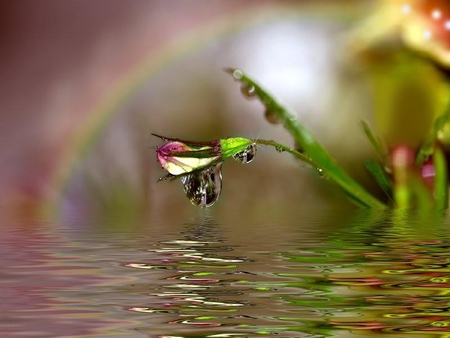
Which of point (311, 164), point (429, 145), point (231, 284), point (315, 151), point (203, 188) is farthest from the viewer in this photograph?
point (429, 145)

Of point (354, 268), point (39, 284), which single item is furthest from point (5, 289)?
point (354, 268)

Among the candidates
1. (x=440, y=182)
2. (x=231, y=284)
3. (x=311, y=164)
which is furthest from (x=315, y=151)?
(x=231, y=284)

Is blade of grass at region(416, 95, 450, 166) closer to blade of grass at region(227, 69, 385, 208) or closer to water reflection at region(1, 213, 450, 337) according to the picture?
blade of grass at region(227, 69, 385, 208)

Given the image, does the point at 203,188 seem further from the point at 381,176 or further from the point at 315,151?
the point at 381,176

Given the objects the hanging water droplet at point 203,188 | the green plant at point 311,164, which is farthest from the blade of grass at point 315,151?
the hanging water droplet at point 203,188

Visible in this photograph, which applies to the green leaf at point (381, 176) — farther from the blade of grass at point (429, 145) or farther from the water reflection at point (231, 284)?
the water reflection at point (231, 284)
